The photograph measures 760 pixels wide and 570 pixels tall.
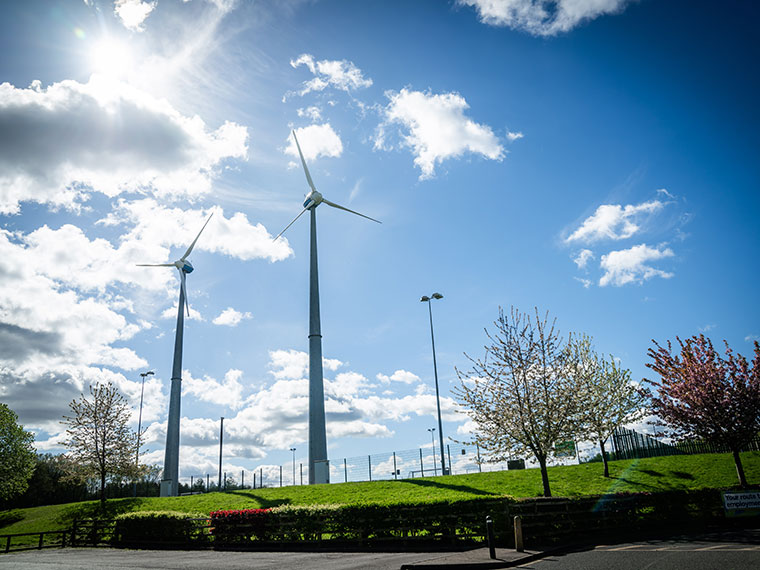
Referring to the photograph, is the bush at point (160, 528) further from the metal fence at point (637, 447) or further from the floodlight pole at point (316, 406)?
the metal fence at point (637, 447)

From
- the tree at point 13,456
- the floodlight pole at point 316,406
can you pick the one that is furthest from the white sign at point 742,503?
the tree at point 13,456

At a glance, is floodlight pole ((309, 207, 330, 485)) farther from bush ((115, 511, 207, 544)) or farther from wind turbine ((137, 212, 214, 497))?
wind turbine ((137, 212, 214, 497))

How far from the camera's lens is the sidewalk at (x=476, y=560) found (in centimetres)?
1332

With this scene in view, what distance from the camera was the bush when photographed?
Result: 26469 mm

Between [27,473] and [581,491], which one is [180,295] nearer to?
[27,473]

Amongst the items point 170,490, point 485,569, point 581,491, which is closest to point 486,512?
point 485,569

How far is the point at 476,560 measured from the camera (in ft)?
45.8

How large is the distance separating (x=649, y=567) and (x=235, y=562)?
42.5 ft

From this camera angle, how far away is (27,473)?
51750mm

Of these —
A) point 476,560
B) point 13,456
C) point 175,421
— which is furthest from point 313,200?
point 13,456

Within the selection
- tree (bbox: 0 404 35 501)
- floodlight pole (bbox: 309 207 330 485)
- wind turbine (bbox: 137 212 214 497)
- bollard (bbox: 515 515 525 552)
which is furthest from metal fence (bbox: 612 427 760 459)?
tree (bbox: 0 404 35 501)

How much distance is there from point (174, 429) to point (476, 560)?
142 feet

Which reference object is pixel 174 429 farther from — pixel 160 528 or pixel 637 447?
A: pixel 637 447

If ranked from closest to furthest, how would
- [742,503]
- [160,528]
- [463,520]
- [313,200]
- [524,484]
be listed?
[463,520] < [742,503] < [160,528] < [524,484] < [313,200]
